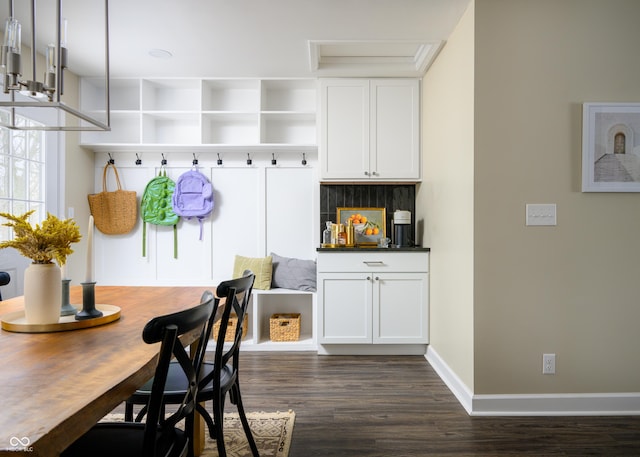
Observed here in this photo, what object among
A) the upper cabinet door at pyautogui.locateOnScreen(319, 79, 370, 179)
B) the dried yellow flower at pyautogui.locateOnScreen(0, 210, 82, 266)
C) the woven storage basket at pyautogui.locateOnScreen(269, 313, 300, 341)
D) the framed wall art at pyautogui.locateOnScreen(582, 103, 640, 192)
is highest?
the upper cabinet door at pyautogui.locateOnScreen(319, 79, 370, 179)

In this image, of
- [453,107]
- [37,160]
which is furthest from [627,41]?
[37,160]

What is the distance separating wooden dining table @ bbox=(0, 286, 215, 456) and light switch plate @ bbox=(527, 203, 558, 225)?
85.1 inches

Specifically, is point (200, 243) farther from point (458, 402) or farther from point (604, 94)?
point (604, 94)

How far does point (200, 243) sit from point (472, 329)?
266 cm

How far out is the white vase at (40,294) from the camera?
1.38m

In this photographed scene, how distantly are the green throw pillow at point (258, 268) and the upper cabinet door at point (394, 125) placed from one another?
1.30 m

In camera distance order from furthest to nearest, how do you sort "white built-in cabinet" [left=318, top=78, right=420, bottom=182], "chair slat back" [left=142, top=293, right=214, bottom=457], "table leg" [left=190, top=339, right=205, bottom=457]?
"white built-in cabinet" [left=318, top=78, right=420, bottom=182] < "table leg" [left=190, top=339, right=205, bottom=457] < "chair slat back" [left=142, top=293, right=214, bottom=457]

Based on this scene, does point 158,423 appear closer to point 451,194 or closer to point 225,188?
point 451,194

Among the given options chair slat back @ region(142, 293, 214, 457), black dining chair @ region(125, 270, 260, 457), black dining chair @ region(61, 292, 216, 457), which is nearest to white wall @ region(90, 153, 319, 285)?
black dining chair @ region(125, 270, 260, 457)

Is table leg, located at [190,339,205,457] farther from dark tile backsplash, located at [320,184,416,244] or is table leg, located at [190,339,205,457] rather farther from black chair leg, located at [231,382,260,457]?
dark tile backsplash, located at [320,184,416,244]

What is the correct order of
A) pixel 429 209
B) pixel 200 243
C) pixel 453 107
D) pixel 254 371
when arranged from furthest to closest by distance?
pixel 200 243, pixel 429 209, pixel 254 371, pixel 453 107

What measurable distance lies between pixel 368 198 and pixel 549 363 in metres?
2.09

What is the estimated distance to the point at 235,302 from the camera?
160 centimetres

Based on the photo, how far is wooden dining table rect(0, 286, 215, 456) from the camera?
72 centimetres
